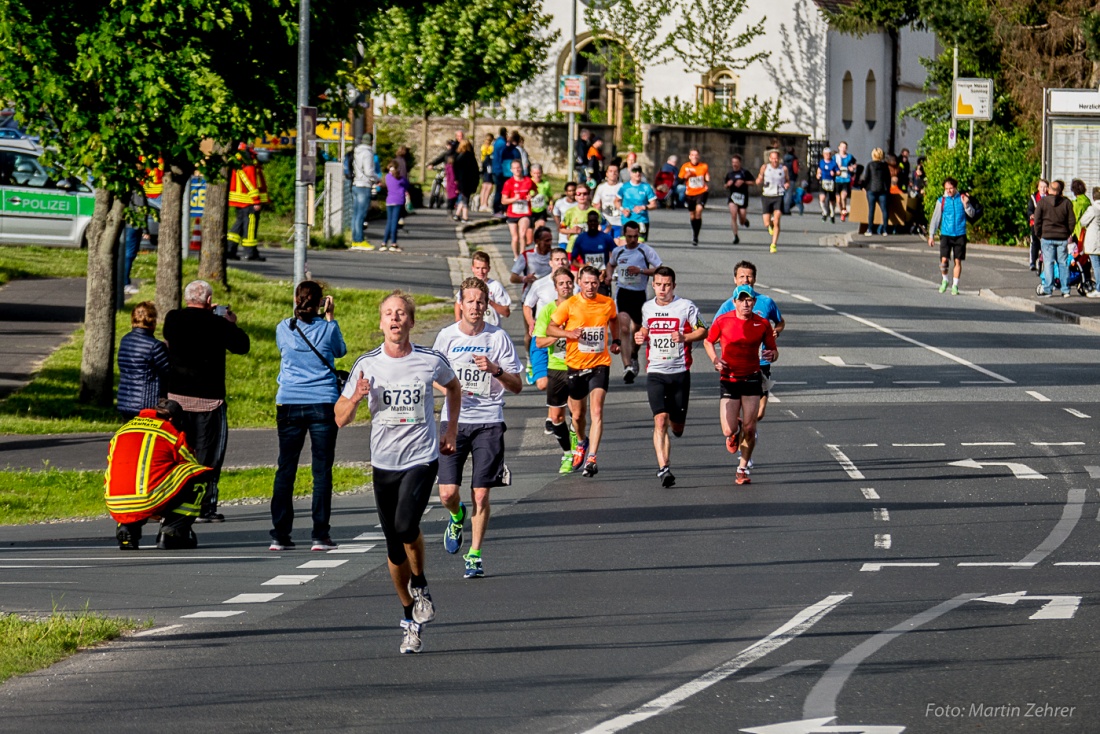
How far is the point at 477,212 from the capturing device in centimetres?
4825

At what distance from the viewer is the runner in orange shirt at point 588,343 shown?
16156mm

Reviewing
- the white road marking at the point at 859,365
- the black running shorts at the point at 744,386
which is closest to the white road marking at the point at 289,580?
the black running shorts at the point at 744,386

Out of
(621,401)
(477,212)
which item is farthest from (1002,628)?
(477,212)

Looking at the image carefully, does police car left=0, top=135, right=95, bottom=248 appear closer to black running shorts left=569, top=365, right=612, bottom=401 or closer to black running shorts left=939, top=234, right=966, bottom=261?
black running shorts left=939, top=234, right=966, bottom=261

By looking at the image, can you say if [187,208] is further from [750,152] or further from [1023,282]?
[750,152]

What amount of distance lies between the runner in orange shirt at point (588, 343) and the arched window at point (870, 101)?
54.2m

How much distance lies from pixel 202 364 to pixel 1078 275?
914 inches

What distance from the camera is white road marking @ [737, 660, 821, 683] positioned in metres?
8.67

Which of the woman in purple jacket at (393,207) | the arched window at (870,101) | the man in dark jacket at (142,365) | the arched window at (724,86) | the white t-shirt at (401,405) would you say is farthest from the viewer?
the arched window at (870,101)

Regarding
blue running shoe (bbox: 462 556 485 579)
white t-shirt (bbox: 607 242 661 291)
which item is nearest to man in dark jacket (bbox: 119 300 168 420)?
blue running shoe (bbox: 462 556 485 579)

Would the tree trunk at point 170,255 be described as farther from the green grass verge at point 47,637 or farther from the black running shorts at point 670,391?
the green grass verge at point 47,637

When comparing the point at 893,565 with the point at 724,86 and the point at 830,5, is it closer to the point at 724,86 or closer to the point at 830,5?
the point at 724,86

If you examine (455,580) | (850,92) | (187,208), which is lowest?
(455,580)

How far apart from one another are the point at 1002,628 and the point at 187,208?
2461 centimetres
